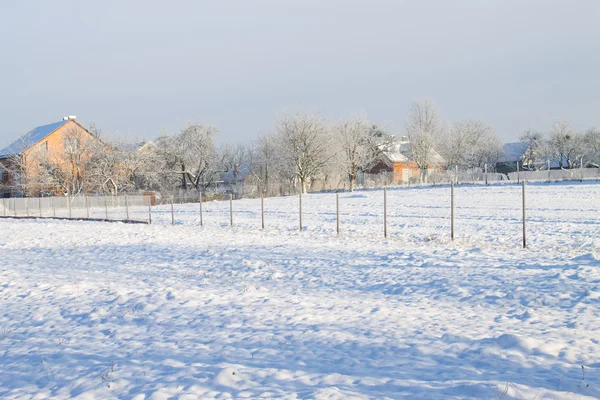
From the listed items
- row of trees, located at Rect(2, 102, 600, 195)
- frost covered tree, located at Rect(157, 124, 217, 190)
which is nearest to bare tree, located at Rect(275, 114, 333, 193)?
row of trees, located at Rect(2, 102, 600, 195)

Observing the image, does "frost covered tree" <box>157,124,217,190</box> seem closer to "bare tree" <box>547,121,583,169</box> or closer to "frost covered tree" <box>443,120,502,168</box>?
"frost covered tree" <box>443,120,502,168</box>

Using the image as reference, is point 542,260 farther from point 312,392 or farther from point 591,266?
point 312,392

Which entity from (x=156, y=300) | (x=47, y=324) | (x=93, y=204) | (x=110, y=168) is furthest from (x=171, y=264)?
(x=110, y=168)

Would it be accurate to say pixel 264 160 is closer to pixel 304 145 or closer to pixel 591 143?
pixel 304 145

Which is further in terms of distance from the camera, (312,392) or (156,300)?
(156,300)

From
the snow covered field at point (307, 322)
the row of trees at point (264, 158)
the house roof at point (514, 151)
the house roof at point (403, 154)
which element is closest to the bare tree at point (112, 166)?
the row of trees at point (264, 158)

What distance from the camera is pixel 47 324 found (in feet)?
23.8

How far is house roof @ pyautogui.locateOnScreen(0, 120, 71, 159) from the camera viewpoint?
189 feet

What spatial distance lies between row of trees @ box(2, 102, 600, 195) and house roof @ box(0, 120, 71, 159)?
205 centimetres

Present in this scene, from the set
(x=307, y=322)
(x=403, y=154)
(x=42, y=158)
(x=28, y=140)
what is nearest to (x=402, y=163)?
(x=403, y=154)

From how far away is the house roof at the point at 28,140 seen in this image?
189 ft

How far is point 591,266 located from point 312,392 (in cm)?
722

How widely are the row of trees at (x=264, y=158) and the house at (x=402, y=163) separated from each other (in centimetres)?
33

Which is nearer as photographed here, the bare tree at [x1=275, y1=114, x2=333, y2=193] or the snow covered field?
the snow covered field
